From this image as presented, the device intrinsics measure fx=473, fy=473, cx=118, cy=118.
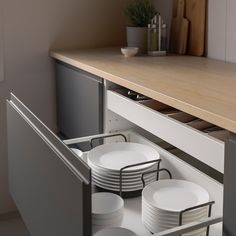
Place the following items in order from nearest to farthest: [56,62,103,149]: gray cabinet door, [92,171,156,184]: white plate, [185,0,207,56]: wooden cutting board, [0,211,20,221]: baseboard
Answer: [92,171,156,184]: white plate
[56,62,103,149]: gray cabinet door
[185,0,207,56]: wooden cutting board
[0,211,20,221]: baseboard

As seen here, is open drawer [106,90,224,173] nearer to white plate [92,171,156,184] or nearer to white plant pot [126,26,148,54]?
white plate [92,171,156,184]

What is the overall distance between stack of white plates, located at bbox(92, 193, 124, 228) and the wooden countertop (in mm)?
287

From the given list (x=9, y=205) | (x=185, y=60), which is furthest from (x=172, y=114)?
(x=9, y=205)

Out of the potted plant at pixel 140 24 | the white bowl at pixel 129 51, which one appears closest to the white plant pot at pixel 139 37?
the potted plant at pixel 140 24

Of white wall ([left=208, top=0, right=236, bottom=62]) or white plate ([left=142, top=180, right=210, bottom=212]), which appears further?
white wall ([left=208, top=0, right=236, bottom=62])

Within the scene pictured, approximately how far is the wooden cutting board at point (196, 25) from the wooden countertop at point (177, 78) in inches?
2.9

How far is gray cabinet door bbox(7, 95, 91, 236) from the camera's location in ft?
3.04

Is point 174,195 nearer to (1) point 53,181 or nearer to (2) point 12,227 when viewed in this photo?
(1) point 53,181

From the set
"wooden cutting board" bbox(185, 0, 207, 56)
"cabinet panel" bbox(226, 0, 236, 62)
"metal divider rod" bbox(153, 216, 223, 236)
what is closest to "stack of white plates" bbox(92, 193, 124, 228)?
"metal divider rod" bbox(153, 216, 223, 236)

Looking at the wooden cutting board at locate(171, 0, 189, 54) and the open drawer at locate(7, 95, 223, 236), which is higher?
the wooden cutting board at locate(171, 0, 189, 54)

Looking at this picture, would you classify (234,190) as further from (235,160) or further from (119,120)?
(119,120)

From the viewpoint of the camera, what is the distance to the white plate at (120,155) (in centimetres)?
142

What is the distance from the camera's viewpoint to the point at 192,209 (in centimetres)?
106

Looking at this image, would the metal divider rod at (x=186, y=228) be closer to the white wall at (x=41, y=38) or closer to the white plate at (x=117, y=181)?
the white plate at (x=117, y=181)
